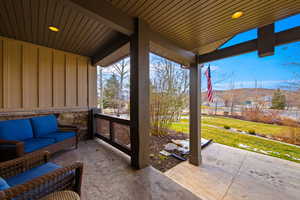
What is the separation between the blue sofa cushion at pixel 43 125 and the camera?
8.28 feet

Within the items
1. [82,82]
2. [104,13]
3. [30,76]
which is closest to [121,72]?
[82,82]

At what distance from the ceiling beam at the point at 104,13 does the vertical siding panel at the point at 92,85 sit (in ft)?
8.15

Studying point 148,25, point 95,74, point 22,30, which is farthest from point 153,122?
point 22,30

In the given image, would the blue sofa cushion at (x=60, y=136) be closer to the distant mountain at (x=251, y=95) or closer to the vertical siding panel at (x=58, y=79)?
the vertical siding panel at (x=58, y=79)

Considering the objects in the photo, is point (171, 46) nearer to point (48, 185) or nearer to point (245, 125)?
point (48, 185)

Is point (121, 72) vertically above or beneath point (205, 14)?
above

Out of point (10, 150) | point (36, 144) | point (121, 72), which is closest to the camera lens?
point (10, 150)

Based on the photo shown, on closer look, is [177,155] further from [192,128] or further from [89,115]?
[89,115]

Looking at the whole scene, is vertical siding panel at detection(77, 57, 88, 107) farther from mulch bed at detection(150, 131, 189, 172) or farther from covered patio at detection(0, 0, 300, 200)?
mulch bed at detection(150, 131, 189, 172)

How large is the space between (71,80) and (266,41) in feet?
15.9

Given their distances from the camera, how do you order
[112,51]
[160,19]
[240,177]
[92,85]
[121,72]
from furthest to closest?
[121,72], [92,85], [112,51], [240,177], [160,19]

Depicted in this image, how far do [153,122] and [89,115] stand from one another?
2.54 meters

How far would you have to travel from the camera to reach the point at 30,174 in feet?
3.94

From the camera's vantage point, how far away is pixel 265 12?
67.5 inches
